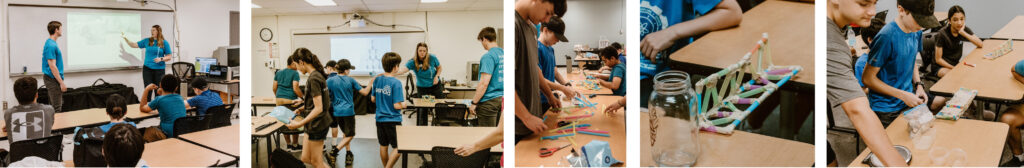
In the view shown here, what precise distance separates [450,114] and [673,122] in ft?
4.20

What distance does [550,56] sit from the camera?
2518mm

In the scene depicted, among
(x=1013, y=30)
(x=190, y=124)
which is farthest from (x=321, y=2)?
(x=1013, y=30)

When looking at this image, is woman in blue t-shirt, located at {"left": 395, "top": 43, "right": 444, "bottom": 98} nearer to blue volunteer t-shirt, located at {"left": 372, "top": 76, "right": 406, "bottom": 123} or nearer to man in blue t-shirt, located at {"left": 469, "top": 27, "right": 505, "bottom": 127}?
blue volunteer t-shirt, located at {"left": 372, "top": 76, "right": 406, "bottom": 123}

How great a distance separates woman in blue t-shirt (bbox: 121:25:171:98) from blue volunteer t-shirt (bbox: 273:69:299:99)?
0.78 metres

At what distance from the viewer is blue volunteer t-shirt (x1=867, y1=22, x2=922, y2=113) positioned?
2.57 m

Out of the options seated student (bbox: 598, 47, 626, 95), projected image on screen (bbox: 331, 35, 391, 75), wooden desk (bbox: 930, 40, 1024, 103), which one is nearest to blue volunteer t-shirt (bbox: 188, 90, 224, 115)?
projected image on screen (bbox: 331, 35, 391, 75)

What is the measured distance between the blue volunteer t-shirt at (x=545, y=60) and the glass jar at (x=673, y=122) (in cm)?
58

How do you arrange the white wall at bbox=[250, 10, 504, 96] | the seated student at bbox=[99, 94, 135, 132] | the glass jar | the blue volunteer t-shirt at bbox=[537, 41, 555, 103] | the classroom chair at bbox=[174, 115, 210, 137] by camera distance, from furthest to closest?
1. the classroom chair at bbox=[174, 115, 210, 137]
2. the seated student at bbox=[99, 94, 135, 132]
3. the white wall at bbox=[250, 10, 504, 96]
4. the blue volunteer t-shirt at bbox=[537, 41, 555, 103]
5. the glass jar

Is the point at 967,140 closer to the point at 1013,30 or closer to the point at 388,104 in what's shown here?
the point at 1013,30

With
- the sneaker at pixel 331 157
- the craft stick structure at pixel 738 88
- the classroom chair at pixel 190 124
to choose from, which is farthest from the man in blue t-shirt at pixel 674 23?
the classroom chair at pixel 190 124

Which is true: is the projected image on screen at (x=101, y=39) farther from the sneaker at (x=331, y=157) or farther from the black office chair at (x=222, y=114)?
the sneaker at (x=331, y=157)

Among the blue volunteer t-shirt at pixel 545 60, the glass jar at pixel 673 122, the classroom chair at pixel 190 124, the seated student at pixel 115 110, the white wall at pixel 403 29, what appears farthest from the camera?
the classroom chair at pixel 190 124

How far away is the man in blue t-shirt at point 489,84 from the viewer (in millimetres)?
2582

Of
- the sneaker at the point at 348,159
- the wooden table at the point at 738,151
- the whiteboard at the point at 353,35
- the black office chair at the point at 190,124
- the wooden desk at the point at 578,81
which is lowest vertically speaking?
the sneaker at the point at 348,159
